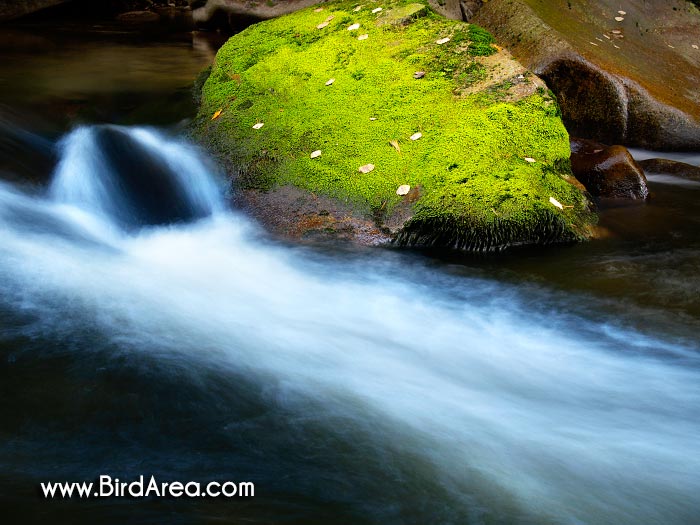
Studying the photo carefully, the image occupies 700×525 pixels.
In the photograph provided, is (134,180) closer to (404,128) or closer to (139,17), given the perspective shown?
(404,128)

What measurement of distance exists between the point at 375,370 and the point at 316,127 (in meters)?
2.58

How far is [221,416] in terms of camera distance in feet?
9.95

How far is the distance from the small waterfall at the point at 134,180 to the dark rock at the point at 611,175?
3.25 meters

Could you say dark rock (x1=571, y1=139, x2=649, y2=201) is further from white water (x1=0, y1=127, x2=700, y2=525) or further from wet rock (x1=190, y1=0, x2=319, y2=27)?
wet rock (x1=190, y1=0, x2=319, y2=27)

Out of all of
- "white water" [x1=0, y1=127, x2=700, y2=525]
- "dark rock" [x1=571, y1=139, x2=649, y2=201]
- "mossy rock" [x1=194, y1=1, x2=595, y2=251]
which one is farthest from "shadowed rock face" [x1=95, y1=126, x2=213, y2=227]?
"dark rock" [x1=571, y1=139, x2=649, y2=201]

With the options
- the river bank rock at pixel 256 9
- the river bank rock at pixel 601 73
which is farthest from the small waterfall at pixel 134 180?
the river bank rock at pixel 601 73

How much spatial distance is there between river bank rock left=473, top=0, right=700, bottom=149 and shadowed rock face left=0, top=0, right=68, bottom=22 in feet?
24.9

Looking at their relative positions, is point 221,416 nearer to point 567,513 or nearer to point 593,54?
point 567,513

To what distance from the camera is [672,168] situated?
6945 mm

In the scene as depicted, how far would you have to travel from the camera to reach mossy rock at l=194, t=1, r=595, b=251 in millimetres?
4910

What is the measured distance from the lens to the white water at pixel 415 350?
293cm

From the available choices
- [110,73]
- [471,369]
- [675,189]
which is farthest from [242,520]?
[110,73]

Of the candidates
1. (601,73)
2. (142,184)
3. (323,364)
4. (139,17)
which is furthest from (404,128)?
(139,17)

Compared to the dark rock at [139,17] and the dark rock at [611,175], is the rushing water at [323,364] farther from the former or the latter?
the dark rock at [139,17]
